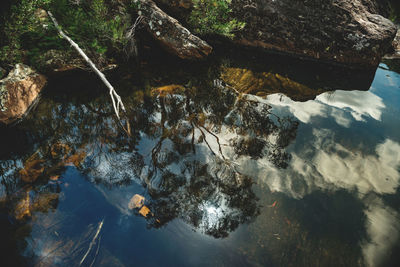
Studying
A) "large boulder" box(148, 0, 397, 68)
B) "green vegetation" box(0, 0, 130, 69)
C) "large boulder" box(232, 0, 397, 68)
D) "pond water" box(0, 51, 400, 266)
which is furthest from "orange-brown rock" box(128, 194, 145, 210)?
"large boulder" box(232, 0, 397, 68)

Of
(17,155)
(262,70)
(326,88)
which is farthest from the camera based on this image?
(262,70)

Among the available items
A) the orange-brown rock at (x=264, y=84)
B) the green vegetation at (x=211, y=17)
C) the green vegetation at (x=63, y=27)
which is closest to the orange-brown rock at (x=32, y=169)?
the green vegetation at (x=63, y=27)

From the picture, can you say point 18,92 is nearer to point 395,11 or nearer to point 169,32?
point 169,32

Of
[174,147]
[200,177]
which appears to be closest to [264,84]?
[174,147]

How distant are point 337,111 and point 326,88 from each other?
1.26 metres

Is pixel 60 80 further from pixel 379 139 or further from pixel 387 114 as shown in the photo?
pixel 387 114

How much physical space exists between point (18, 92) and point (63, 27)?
2.29 meters

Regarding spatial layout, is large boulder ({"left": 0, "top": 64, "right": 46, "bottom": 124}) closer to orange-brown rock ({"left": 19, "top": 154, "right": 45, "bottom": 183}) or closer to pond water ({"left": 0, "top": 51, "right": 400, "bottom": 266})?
pond water ({"left": 0, "top": 51, "right": 400, "bottom": 266})

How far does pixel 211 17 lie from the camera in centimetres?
710

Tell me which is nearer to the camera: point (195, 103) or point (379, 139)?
point (379, 139)

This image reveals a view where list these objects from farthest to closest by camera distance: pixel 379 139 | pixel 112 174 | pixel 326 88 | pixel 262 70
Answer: pixel 262 70
pixel 326 88
pixel 379 139
pixel 112 174

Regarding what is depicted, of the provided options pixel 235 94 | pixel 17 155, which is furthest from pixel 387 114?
pixel 17 155

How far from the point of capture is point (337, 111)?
558cm

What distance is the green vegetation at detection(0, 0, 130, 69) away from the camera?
4.83 metres
